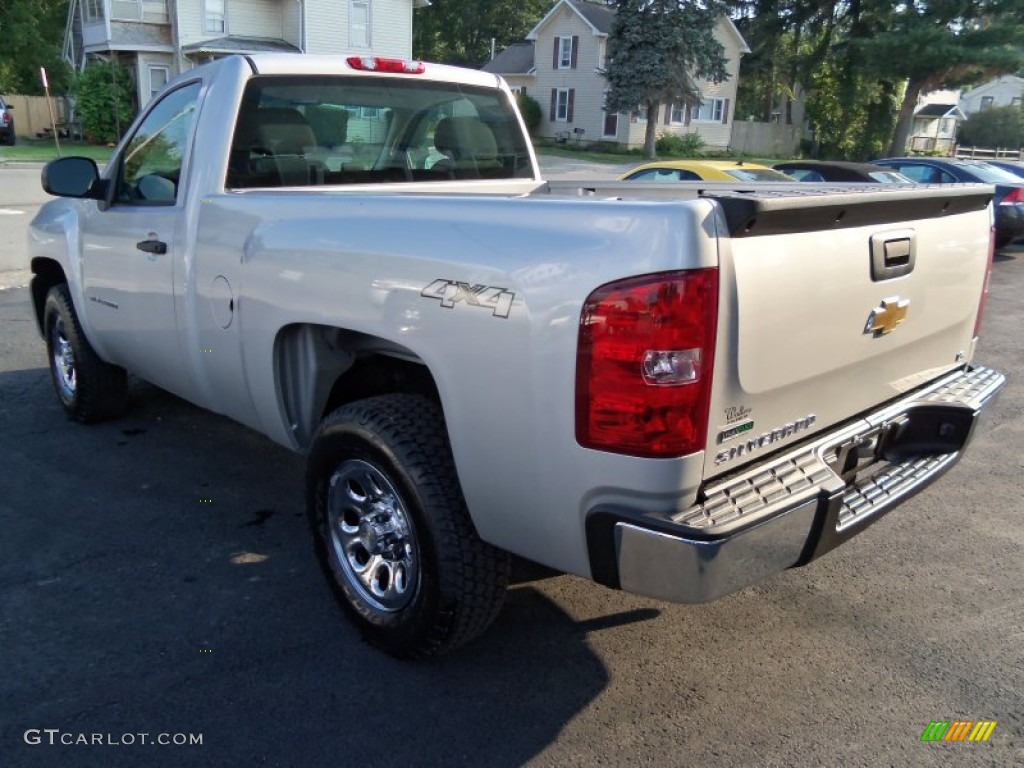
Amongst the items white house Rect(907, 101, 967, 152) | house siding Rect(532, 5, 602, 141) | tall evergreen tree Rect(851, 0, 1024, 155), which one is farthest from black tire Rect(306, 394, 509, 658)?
white house Rect(907, 101, 967, 152)

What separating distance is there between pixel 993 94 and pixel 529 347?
289 ft

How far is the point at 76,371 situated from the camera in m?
5.22

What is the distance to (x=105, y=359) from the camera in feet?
16.4

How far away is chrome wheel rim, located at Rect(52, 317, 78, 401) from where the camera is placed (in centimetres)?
542

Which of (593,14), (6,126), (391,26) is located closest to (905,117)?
(593,14)

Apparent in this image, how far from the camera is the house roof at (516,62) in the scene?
4634 centimetres

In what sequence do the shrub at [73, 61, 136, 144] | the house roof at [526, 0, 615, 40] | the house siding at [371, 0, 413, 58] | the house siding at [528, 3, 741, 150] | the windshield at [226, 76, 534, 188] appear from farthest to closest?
1. the house siding at [528, 3, 741, 150]
2. the house roof at [526, 0, 615, 40]
3. the house siding at [371, 0, 413, 58]
4. the shrub at [73, 61, 136, 144]
5. the windshield at [226, 76, 534, 188]

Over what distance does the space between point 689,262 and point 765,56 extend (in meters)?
51.2

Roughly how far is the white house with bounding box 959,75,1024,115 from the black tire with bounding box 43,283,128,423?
80909 mm

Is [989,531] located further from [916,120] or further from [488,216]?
[916,120]

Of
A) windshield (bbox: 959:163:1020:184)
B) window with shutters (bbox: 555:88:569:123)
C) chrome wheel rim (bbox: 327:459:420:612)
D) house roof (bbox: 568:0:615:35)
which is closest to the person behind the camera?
chrome wheel rim (bbox: 327:459:420:612)

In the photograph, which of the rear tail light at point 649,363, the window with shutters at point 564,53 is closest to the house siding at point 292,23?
the window with shutters at point 564,53

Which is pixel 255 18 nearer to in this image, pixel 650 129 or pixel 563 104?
pixel 563 104

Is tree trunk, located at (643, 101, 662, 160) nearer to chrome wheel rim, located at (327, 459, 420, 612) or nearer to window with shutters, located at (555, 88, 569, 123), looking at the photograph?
window with shutters, located at (555, 88, 569, 123)
